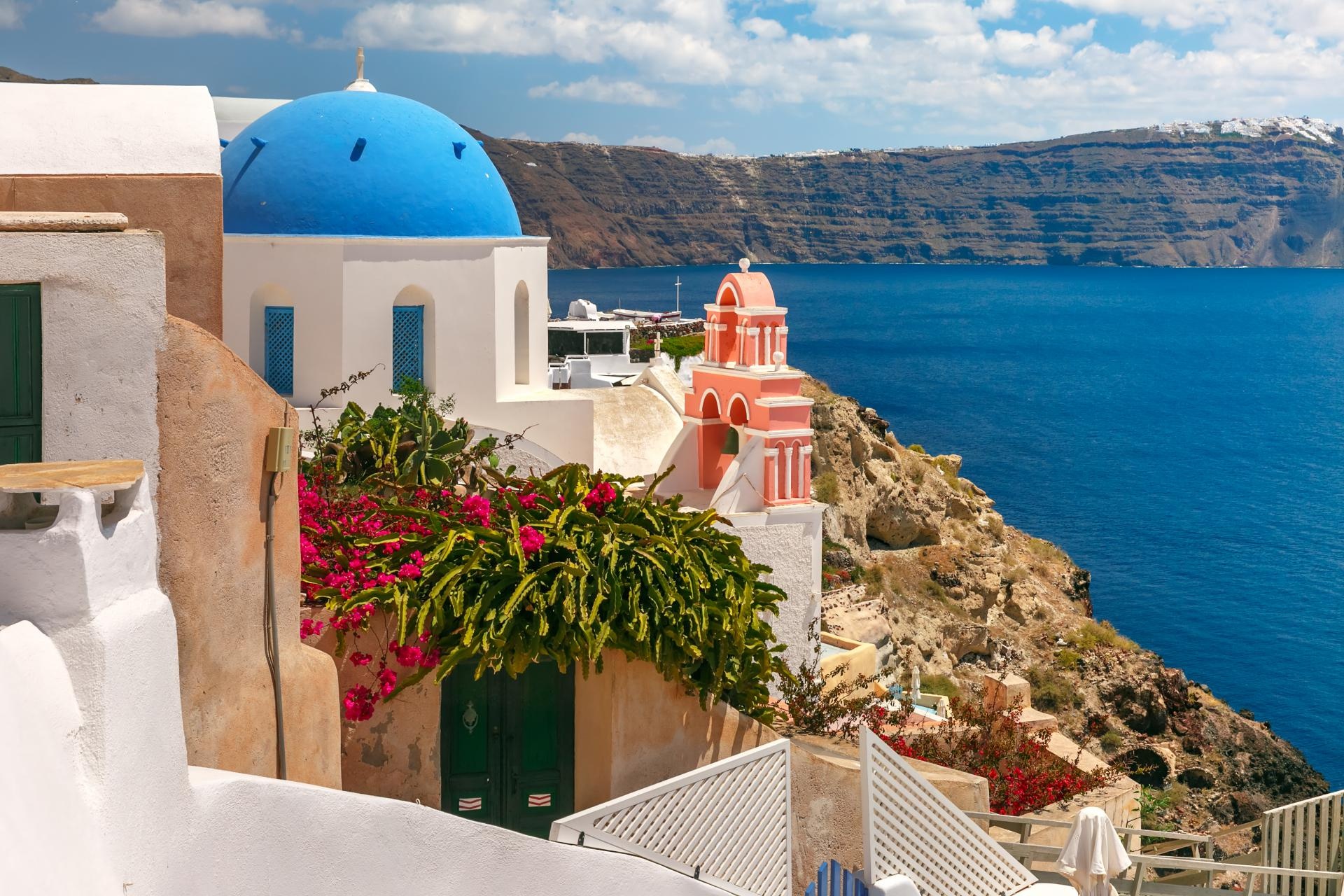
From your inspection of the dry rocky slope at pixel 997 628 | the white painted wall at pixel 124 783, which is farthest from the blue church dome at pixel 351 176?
the dry rocky slope at pixel 997 628

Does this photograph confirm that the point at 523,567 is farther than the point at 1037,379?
No

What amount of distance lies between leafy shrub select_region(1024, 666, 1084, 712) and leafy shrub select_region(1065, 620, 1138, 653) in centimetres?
182

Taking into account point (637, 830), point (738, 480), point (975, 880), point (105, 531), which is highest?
point (105, 531)

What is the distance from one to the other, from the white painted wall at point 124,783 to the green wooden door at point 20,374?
3.57 ft

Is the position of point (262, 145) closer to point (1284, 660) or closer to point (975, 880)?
point (975, 880)

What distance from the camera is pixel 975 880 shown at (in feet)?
29.6

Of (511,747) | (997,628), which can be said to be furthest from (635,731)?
(997,628)

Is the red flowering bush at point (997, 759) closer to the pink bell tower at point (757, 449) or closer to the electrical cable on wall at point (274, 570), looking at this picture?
the pink bell tower at point (757, 449)

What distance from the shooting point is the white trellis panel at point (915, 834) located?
328 inches

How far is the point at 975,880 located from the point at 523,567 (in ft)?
12.2

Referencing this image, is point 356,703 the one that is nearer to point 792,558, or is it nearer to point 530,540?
point 530,540

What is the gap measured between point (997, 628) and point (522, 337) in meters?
22.3

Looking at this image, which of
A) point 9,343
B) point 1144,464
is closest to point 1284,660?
point 1144,464

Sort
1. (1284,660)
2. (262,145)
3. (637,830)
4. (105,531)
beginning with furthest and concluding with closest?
(1284,660) → (262,145) → (637,830) → (105,531)
